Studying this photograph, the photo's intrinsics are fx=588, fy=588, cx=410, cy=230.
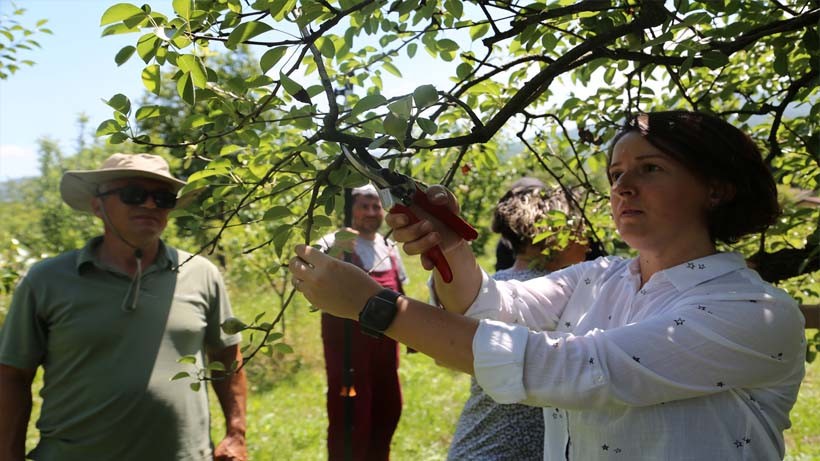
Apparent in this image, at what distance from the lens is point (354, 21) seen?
182cm

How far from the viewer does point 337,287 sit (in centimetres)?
117

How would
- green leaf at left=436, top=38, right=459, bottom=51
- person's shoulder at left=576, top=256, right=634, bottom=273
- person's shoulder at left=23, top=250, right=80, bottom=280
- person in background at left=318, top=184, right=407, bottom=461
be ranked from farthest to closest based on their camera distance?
person in background at left=318, top=184, right=407, bottom=461 < person's shoulder at left=23, top=250, right=80, bottom=280 < green leaf at left=436, top=38, right=459, bottom=51 < person's shoulder at left=576, top=256, right=634, bottom=273

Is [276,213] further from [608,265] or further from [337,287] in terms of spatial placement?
[608,265]

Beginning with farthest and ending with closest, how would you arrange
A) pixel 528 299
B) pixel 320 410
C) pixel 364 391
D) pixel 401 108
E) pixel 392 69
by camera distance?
pixel 320 410 → pixel 364 391 → pixel 392 69 → pixel 528 299 → pixel 401 108

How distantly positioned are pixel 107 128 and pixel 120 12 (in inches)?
12.0

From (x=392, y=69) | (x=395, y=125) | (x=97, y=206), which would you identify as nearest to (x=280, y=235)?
(x=395, y=125)

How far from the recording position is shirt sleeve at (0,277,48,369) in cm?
240

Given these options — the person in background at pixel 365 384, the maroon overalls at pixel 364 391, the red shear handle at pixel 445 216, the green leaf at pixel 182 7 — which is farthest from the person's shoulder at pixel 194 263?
the green leaf at pixel 182 7

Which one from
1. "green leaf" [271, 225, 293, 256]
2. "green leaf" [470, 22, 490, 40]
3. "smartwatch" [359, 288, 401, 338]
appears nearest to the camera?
"smartwatch" [359, 288, 401, 338]

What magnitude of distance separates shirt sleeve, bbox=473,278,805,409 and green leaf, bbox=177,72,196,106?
707 millimetres

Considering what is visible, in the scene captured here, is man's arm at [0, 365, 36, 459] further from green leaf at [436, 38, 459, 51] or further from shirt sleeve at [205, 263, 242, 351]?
green leaf at [436, 38, 459, 51]

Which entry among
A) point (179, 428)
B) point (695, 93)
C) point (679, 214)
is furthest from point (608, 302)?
point (179, 428)

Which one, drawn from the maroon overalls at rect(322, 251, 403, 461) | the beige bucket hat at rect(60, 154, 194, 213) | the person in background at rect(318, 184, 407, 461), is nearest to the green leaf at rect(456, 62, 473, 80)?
the beige bucket hat at rect(60, 154, 194, 213)

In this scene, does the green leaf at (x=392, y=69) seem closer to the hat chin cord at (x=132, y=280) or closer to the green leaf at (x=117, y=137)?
the green leaf at (x=117, y=137)
